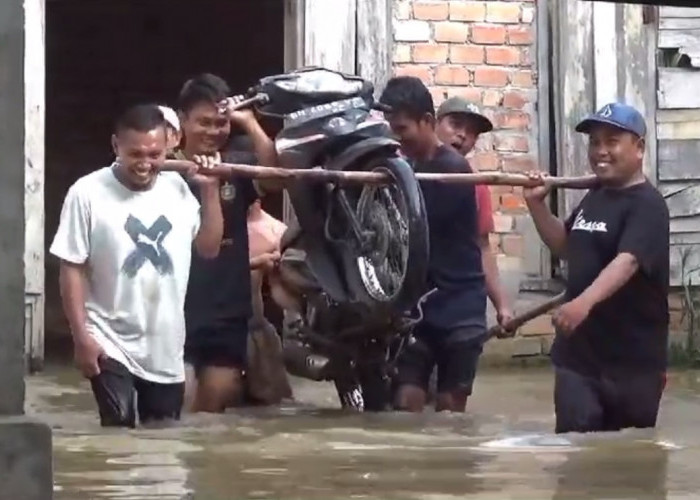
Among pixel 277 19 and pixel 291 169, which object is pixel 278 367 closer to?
pixel 291 169

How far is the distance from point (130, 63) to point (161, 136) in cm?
762

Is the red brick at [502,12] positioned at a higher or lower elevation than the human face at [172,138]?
higher

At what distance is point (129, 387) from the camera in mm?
5977

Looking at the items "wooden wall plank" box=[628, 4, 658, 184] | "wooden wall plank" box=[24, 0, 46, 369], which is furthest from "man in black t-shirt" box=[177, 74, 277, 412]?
"wooden wall plank" box=[628, 4, 658, 184]

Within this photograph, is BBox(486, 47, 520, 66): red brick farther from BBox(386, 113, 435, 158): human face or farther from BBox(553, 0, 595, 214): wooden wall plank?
BBox(386, 113, 435, 158): human face

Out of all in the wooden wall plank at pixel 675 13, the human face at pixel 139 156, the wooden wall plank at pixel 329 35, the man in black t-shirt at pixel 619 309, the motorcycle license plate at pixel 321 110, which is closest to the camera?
the man in black t-shirt at pixel 619 309

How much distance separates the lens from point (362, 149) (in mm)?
6438

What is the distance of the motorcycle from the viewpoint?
636 centimetres

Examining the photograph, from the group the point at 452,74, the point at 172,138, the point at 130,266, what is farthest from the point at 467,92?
the point at 130,266

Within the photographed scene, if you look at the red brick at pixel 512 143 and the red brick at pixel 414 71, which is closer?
the red brick at pixel 414 71

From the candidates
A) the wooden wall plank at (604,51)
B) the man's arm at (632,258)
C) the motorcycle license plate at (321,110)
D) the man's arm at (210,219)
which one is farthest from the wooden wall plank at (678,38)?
the man's arm at (210,219)

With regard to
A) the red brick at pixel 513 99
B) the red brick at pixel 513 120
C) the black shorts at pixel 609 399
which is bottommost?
the black shorts at pixel 609 399

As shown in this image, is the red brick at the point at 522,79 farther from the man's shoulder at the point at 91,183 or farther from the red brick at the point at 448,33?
the man's shoulder at the point at 91,183

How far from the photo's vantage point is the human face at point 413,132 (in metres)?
6.94
